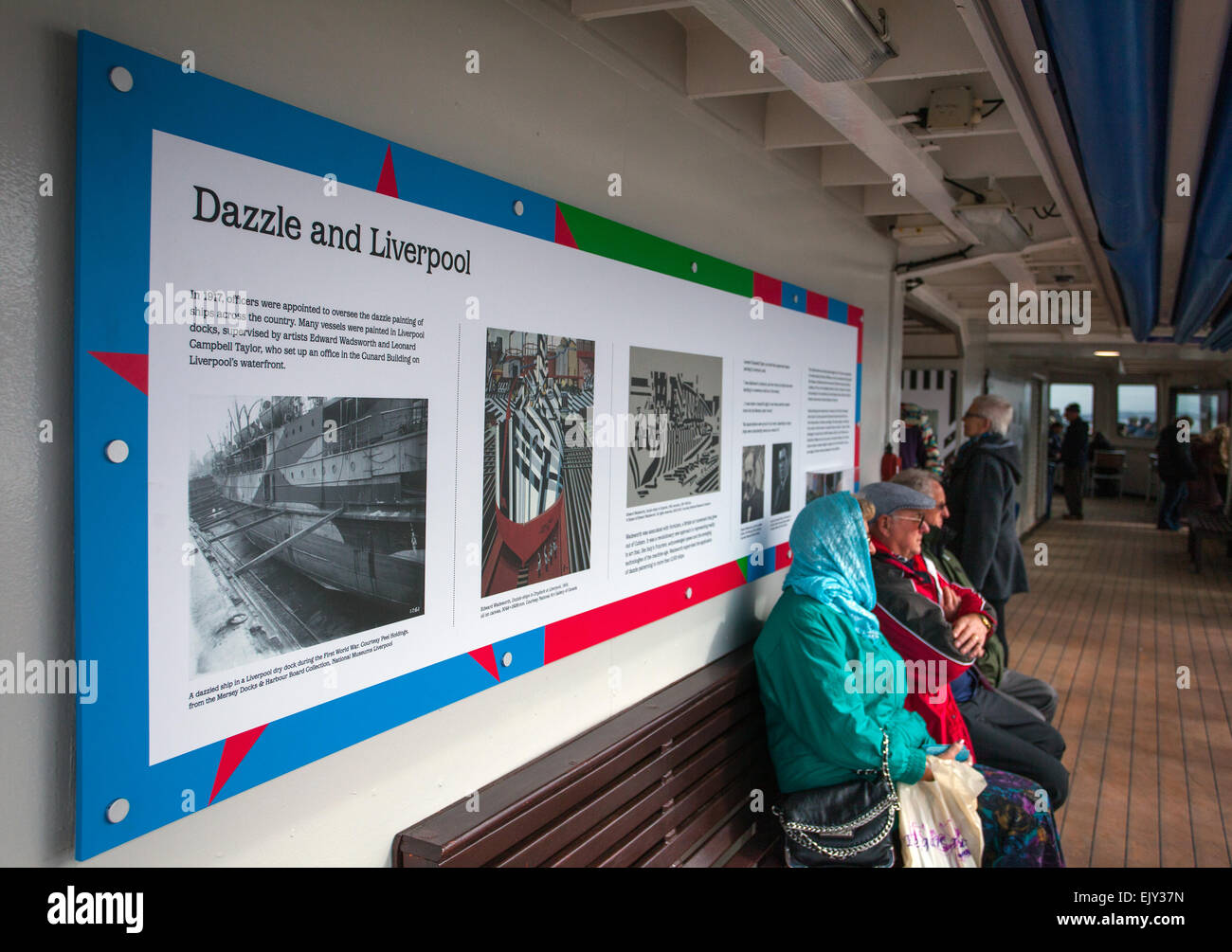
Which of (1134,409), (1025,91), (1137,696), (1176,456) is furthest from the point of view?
(1134,409)

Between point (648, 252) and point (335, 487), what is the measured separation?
1.20 meters

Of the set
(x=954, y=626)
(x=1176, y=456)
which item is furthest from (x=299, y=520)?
(x=1176, y=456)

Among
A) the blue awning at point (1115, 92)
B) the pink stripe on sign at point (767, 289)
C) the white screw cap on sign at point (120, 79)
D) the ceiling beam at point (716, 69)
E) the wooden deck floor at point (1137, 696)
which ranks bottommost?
the wooden deck floor at point (1137, 696)

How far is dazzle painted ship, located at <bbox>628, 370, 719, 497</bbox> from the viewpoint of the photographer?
237 centimetres

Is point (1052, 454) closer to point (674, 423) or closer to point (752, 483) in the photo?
point (752, 483)

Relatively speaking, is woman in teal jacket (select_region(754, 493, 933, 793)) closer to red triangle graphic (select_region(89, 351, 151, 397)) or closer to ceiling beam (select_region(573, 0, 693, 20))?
ceiling beam (select_region(573, 0, 693, 20))

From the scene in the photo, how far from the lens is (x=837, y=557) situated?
2.85m

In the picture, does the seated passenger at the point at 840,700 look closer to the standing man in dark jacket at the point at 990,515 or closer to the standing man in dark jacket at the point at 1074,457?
the standing man in dark jacket at the point at 990,515

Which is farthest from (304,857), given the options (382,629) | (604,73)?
Result: (604,73)

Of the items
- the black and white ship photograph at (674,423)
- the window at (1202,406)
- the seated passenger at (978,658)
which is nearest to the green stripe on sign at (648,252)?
the black and white ship photograph at (674,423)

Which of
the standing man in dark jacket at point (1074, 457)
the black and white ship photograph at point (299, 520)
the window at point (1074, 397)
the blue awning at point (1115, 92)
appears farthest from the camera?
the window at point (1074, 397)

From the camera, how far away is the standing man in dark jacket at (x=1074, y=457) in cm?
1451

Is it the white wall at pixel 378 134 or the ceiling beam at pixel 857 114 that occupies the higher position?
the ceiling beam at pixel 857 114

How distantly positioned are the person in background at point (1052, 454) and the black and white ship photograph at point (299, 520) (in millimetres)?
15500
